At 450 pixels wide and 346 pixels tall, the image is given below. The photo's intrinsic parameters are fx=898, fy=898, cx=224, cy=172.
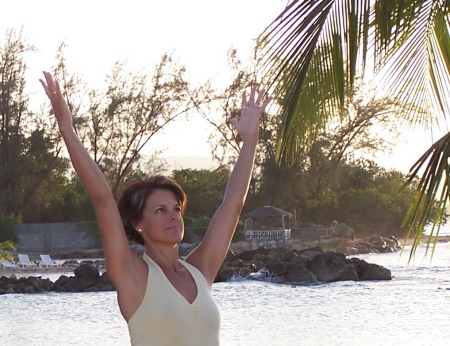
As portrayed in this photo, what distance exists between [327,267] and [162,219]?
21.8 metres

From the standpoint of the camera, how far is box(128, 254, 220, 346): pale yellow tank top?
7.82ft

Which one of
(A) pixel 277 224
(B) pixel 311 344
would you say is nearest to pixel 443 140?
(B) pixel 311 344

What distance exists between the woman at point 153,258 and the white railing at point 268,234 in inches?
1351

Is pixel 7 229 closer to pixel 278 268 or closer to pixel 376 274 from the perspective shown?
pixel 278 268

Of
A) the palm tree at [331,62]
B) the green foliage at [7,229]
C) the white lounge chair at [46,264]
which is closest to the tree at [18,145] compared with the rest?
the green foliage at [7,229]

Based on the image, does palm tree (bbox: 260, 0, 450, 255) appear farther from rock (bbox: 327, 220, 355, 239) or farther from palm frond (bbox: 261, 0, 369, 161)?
rock (bbox: 327, 220, 355, 239)

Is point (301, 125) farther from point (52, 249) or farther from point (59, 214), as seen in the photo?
point (59, 214)

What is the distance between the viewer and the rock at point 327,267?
23797 mm

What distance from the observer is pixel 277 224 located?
4019 centimetres

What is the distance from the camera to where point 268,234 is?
3716 centimetres

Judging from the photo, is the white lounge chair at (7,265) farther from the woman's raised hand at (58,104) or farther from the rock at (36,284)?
the woman's raised hand at (58,104)

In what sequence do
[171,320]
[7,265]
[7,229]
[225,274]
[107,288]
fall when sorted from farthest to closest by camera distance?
[7,229], [7,265], [225,274], [107,288], [171,320]

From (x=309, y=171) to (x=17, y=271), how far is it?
2019 centimetres

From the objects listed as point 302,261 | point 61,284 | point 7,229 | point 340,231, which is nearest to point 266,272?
point 302,261
